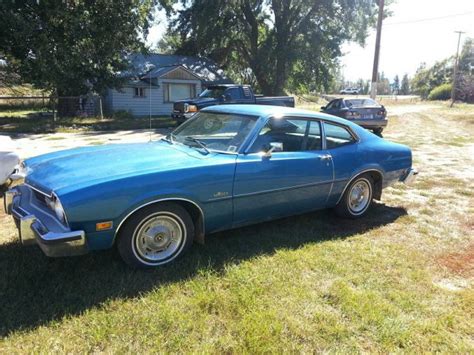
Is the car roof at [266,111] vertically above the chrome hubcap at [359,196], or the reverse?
the car roof at [266,111]

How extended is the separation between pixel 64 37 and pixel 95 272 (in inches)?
620

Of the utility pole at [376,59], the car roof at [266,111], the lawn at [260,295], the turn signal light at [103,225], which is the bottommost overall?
the lawn at [260,295]

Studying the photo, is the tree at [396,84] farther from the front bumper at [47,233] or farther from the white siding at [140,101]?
the front bumper at [47,233]

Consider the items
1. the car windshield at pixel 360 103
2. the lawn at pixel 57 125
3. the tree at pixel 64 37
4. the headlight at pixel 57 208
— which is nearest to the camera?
the headlight at pixel 57 208

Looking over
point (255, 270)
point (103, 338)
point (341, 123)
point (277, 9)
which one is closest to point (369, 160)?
point (341, 123)

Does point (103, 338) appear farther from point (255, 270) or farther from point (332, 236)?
point (332, 236)

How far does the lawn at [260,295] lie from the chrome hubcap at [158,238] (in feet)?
0.50

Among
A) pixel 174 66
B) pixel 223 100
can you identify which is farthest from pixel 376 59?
Result: pixel 174 66

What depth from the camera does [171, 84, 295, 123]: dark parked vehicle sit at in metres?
15.6

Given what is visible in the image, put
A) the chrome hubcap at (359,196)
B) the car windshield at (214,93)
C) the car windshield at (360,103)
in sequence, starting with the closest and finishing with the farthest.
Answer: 1. the chrome hubcap at (359,196)
2. the car windshield at (360,103)
3. the car windshield at (214,93)

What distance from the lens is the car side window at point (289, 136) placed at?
163 inches

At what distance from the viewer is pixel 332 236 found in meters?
4.49

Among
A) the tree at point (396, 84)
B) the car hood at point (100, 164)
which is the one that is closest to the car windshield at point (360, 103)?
the car hood at point (100, 164)

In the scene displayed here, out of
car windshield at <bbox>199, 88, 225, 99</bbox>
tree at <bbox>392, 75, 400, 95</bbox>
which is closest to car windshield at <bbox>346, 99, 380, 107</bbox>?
car windshield at <bbox>199, 88, 225, 99</bbox>
